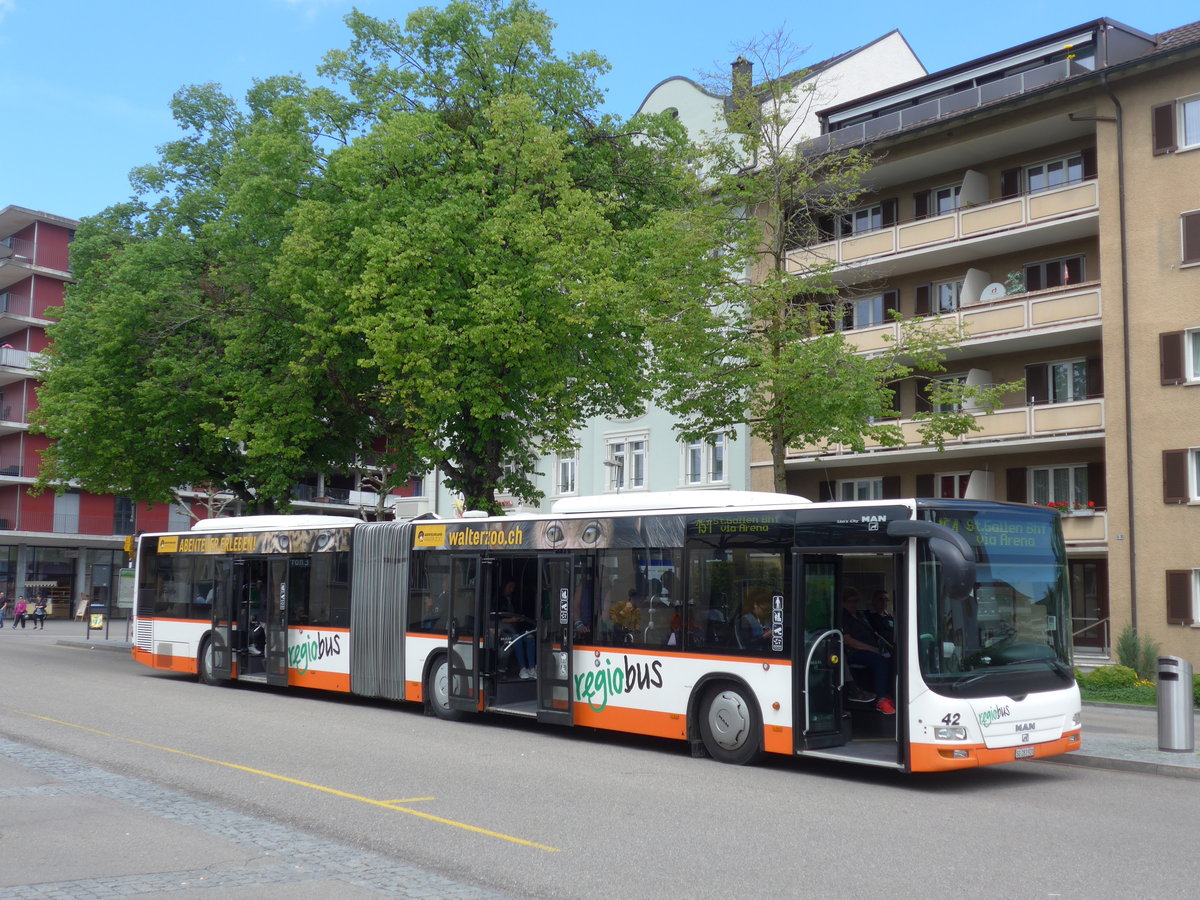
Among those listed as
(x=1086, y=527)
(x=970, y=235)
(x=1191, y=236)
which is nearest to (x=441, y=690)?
(x=1086, y=527)

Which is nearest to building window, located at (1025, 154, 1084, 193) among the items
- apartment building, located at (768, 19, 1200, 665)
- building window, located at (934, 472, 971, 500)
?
apartment building, located at (768, 19, 1200, 665)

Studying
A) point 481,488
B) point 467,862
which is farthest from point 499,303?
point 467,862

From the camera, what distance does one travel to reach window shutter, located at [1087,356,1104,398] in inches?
1270

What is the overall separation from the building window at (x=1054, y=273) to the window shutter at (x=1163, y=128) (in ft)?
12.2

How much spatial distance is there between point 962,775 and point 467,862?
273 inches

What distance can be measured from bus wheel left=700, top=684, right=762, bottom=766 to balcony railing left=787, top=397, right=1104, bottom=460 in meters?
17.2

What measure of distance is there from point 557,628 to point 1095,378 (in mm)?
21873

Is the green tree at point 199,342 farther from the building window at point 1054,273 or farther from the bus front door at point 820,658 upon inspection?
the building window at point 1054,273

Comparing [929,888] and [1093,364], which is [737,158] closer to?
[1093,364]

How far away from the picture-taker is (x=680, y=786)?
1159 centimetres

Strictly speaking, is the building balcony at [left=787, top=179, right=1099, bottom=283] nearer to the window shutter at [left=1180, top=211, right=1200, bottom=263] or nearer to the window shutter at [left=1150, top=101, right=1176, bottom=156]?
the window shutter at [left=1150, top=101, right=1176, bottom=156]

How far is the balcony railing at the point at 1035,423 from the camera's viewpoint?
102ft

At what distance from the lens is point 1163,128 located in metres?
30.0

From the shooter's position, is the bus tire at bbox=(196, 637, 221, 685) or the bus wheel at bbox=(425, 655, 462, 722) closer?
the bus wheel at bbox=(425, 655, 462, 722)
